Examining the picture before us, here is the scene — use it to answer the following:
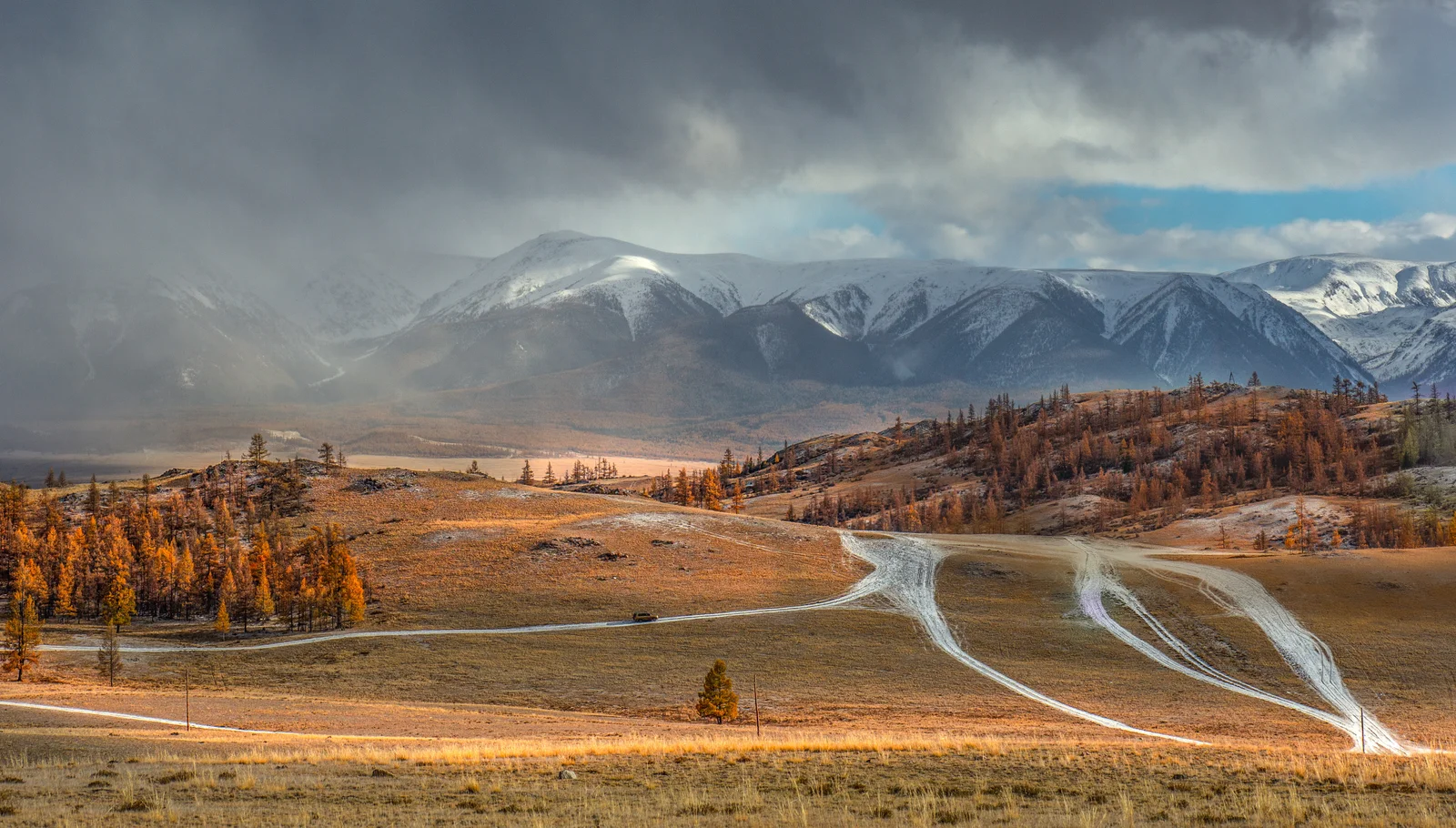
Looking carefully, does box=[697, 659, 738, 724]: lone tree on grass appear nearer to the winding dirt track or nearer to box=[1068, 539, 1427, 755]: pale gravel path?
the winding dirt track

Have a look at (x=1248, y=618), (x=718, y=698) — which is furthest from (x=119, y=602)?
(x=1248, y=618)

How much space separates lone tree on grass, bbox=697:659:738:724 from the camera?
230 ft

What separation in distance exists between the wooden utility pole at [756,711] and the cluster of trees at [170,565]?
4492 centimetres

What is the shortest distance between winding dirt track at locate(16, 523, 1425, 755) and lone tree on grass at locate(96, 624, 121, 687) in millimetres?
7126

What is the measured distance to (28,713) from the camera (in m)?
57.1

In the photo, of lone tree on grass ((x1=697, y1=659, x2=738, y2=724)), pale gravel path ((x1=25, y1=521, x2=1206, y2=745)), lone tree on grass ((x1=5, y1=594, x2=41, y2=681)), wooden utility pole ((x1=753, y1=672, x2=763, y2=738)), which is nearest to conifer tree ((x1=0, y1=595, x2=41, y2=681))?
lone tree on grass ((x1=5, y1=594, x2=41, y2=681))

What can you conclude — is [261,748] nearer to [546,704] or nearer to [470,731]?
[470,731]

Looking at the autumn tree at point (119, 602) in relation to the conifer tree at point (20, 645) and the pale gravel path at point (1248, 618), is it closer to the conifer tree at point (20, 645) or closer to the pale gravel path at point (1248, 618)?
the conifer tree at point (20, 645)

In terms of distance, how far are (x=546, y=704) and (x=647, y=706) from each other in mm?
7190

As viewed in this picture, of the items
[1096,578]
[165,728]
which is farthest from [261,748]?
[1096,578]

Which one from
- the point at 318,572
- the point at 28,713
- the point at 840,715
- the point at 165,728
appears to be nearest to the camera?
the point at 165,728

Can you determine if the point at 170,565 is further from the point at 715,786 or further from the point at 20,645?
the point at 715,786

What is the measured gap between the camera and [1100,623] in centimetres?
10112

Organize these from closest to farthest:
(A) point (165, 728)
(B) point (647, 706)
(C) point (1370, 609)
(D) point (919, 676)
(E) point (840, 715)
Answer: (A) point (165, 728), (E) point (840, 715), (B) point (647, 706), (D) point (919, 676), (C) point (1370, 609)
